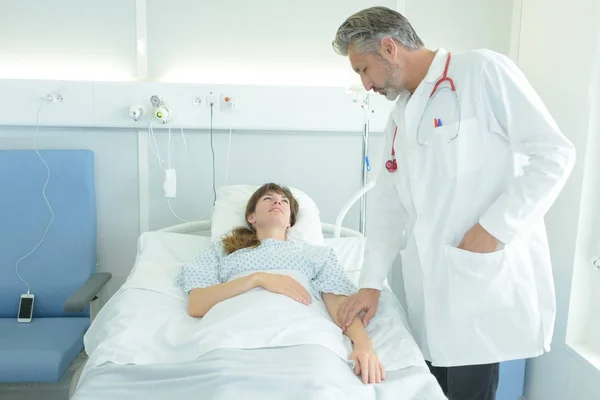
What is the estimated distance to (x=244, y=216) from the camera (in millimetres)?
2332

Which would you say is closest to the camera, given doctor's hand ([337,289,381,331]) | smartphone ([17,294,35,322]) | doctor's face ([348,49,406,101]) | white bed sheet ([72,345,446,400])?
white bed sheet ([72,345,446,400])

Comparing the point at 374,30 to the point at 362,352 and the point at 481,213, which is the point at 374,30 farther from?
the point at 362,352

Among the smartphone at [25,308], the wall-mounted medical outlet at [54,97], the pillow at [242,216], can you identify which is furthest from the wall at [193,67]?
the smartphone at [25,308]

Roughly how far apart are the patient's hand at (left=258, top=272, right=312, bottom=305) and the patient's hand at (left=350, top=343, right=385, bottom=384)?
0.29 m

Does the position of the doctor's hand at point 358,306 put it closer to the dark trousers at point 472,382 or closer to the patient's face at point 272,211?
the dark trousers at point 472,382

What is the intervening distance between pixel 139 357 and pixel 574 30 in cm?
201

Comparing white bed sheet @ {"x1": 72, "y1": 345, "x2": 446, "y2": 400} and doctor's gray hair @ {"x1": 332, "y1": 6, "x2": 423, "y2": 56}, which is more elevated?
doctor's gray hair @ {"x1": 332, "y1": 6, "x2": 423, "y2": 56}

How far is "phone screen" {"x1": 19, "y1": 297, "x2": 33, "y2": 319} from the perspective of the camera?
2.35 meters

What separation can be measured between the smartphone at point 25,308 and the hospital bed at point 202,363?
2.16 feet

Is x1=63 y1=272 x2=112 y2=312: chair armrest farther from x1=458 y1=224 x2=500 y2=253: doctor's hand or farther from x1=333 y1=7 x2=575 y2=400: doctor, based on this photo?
x1=458 y1=224 x2=500 y2=253: doctor's hand

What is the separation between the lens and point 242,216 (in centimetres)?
234

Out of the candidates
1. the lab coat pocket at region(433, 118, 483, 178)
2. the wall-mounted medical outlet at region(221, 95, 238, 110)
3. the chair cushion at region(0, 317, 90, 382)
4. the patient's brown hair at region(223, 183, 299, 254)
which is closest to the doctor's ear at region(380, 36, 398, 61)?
the lab coat pocket at region(433, 118, 483, 178)

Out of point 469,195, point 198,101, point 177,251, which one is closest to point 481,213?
point 469,195

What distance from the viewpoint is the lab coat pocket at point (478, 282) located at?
4.82ft
